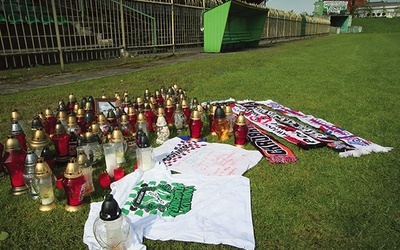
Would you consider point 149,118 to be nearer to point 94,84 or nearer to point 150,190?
point 150,190

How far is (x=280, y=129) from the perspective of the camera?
3857mm

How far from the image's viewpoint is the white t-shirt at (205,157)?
2807 millimetres

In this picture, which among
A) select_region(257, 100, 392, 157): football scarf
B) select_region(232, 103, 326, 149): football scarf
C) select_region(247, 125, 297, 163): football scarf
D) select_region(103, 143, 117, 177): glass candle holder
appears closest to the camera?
select_region(103, 143, 117, 177): glass candle holder

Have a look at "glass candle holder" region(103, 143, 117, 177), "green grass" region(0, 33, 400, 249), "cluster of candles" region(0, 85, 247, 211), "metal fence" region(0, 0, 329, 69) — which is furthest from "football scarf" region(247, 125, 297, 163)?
"metal fence" region(0, 0, 329, 69)

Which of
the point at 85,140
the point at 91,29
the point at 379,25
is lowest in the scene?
the point at 85,140

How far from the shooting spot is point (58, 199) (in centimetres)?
229

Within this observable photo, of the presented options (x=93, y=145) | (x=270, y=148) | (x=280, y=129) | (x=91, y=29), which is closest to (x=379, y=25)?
(x=91, y=29)

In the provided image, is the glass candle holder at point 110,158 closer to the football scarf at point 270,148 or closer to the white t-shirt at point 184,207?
the white t-shirt at point 184,207

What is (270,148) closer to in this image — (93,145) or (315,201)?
(315,201)

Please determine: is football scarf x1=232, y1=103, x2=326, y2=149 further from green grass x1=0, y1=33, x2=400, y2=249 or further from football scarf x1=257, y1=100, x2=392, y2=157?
A: football scarf x1=257, y1=100, x2=392, y2=157

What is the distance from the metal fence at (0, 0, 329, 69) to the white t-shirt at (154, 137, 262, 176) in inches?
268

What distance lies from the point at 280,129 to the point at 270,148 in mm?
787

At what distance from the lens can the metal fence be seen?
8422mm

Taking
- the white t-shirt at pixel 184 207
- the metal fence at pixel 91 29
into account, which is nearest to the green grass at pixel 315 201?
the white t-shirt at pixel 184 207
